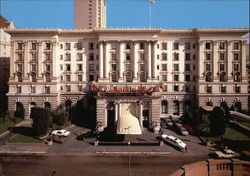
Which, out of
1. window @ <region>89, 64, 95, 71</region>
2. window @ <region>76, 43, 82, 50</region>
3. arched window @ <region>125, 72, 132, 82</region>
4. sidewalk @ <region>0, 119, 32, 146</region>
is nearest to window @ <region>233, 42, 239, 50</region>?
arched window @ <region>125, 72, 132, 82</region>

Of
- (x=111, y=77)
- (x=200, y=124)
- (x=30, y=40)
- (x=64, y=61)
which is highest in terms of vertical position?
(x=30, y=40)

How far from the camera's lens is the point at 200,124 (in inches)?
2776

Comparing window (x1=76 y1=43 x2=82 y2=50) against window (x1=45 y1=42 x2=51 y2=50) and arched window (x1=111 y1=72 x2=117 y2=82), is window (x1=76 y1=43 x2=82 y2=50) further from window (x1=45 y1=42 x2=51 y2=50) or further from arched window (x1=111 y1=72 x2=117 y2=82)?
arched window (x1=111 y1=72 x2=117 y2=82)

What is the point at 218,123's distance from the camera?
62.8 metres

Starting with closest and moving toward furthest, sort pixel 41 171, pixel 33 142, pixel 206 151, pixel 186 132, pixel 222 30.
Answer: pixel 41 171, pixel 206 151, pixel 33 142, pixel 186 132, pixel 222 30

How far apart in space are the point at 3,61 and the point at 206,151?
8506cm

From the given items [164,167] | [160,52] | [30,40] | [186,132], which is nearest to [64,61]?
[30,40]

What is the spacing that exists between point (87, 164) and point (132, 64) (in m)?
41.5

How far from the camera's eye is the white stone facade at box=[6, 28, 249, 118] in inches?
3162

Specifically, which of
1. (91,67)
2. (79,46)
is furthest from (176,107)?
(79,46)

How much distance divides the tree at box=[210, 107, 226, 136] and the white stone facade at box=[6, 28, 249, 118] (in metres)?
18.2

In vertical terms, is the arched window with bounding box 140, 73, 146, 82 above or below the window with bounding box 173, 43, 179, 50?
below

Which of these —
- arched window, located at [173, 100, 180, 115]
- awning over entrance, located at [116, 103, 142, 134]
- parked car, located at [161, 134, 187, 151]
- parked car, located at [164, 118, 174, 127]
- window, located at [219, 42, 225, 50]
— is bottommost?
parked car, located at [161, 134, 187, 151]

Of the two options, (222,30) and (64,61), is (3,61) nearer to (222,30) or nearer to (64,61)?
(64,61)
